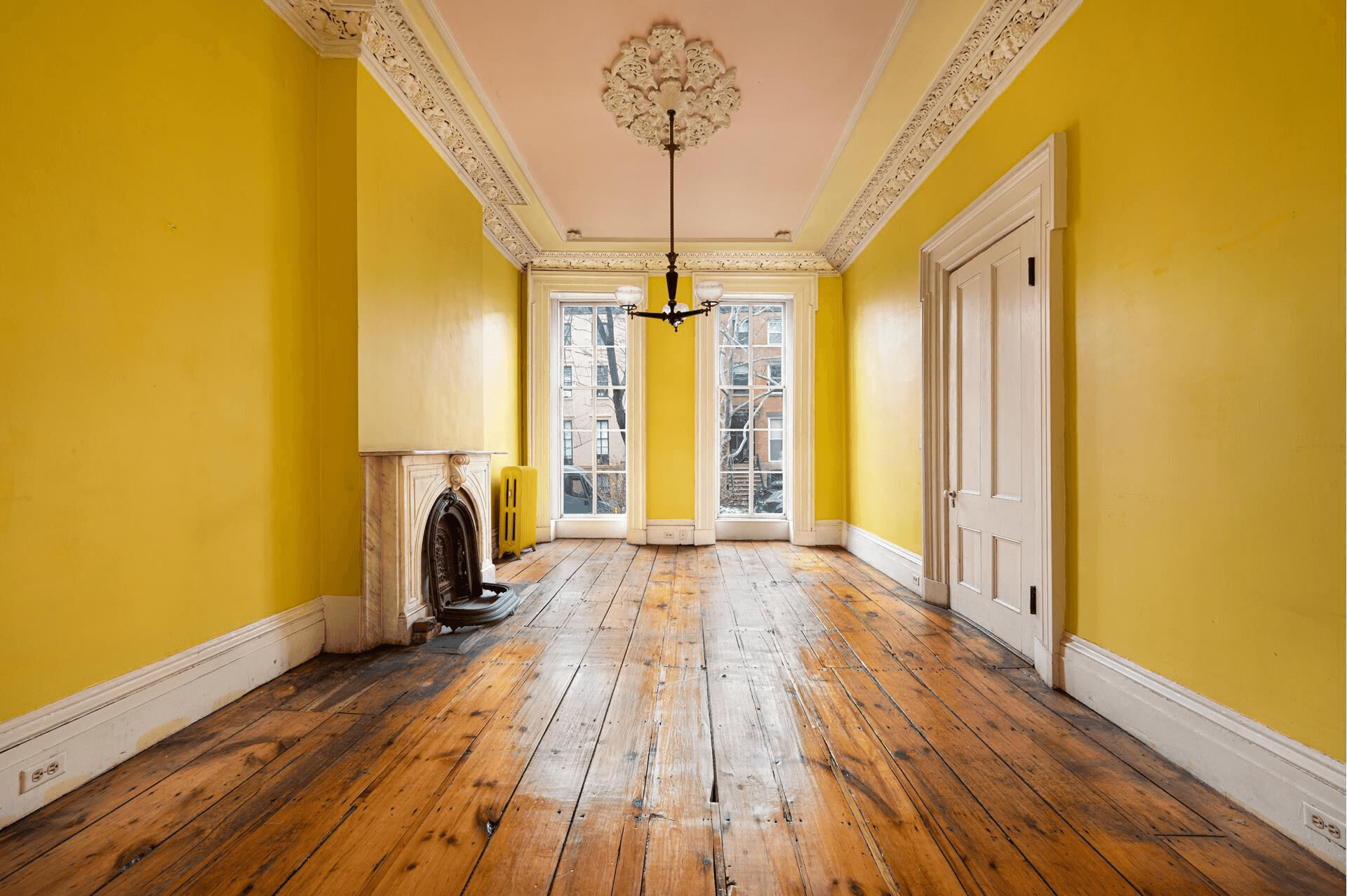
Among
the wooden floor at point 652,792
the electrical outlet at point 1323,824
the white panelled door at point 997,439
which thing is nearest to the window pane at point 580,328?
the white panelled door at point 997,439

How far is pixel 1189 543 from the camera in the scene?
1.87 metres

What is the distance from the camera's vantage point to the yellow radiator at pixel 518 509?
5332 mm

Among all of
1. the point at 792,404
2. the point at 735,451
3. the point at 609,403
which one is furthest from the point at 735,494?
the point at 609,403

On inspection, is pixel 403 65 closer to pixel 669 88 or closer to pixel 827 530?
pixel 669 88

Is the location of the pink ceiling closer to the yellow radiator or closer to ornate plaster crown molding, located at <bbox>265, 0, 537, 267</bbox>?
ornate plaster crown molding, located at <bbox>265, 0, 537, 267</bbox>

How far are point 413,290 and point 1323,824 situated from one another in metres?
4.10

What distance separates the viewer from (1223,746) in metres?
1.70

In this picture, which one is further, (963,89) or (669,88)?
(669,88)

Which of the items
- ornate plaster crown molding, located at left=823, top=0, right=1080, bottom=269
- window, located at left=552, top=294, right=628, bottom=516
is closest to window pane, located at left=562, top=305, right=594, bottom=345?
window, located at left=552, top=294, right=628, bottom=516

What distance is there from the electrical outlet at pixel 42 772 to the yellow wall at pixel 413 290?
4.98 ft

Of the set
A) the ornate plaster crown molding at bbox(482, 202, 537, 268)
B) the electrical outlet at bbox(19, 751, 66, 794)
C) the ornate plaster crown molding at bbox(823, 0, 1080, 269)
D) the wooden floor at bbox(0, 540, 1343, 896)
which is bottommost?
the wooden floor at bbox(0, 540, 1343, 896)

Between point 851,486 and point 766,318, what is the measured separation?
2106 mm

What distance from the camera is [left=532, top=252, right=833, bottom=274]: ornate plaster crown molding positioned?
614 centimetres

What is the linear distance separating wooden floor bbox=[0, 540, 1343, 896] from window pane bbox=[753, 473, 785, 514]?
3.76m
